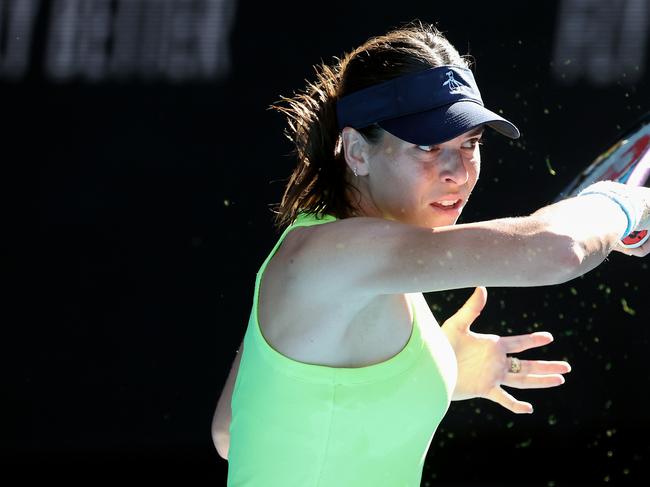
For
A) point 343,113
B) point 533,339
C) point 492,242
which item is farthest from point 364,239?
point 533,339

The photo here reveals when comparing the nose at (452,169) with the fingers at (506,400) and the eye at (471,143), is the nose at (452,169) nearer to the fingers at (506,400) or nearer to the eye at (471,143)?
the eye at (471,143)

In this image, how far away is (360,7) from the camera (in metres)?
4.05

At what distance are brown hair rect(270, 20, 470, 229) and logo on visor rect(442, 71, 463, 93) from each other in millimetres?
30

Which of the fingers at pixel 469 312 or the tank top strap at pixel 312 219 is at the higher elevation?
the tank top strap at pixel 312 219

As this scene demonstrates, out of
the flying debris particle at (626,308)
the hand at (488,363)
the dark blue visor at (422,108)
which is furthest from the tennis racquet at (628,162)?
the flying debris particle at (626,308)

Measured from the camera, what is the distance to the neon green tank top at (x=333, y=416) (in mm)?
1880

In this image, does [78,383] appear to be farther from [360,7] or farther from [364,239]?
[364,239]

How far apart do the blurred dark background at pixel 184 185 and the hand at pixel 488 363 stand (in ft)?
5.36

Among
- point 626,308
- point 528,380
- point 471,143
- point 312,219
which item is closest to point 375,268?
point 312,219

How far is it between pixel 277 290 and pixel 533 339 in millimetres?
746

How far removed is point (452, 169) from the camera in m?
1.91

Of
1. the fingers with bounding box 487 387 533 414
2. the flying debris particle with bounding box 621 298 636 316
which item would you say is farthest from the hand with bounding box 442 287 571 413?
the flying debris particle with bounding box 621 298 636 316

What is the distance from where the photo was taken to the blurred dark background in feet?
13.2

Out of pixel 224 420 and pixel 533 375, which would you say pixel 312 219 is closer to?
pixel 224 420
